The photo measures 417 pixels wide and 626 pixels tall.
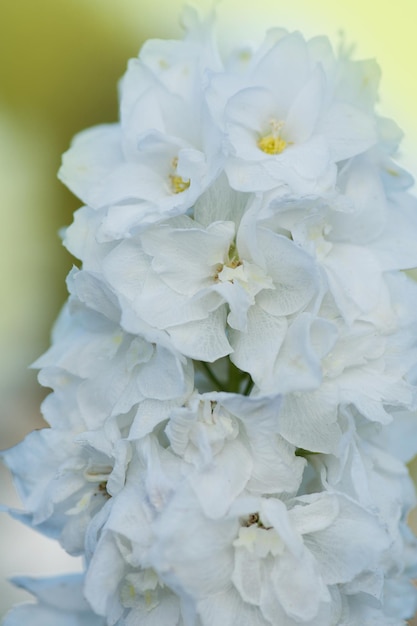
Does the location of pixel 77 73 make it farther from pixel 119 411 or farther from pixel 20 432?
pixel 119 411

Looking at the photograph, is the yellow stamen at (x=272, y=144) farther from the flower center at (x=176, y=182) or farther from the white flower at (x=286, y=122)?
the flower center at (x=176, y=182)

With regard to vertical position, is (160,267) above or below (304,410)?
above

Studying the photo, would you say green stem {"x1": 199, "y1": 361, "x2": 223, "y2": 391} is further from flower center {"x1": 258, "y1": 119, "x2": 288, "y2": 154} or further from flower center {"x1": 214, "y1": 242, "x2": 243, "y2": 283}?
flower center {"x1": 258, "y1": 119, "x2": 288, "y2": 154}

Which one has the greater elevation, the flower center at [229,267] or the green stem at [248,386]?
the flower center at [229,267]

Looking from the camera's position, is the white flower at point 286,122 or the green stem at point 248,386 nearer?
the white flower at point 286,122

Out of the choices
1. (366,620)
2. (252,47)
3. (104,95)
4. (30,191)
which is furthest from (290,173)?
(104,95)

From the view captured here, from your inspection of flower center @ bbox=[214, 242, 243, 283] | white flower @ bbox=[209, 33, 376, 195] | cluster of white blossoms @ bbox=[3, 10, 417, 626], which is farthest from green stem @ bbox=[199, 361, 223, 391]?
white flower @ bbox=[209, 33, 376, 195]

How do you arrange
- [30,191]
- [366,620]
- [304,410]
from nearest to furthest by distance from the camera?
[304,410]
[366,620]
[30,191]

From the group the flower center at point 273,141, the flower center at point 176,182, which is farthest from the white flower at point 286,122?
the flower center at point 176,182
